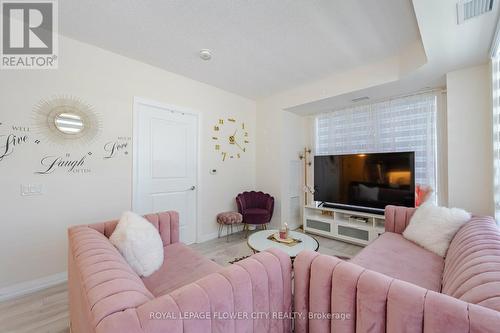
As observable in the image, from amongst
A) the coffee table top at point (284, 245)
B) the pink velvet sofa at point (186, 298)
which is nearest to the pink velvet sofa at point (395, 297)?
the pink velvet sofa at point (186, 298)

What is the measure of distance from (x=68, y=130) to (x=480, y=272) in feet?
11.3

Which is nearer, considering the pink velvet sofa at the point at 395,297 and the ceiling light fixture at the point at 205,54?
the pink velvet sofa at the point at 395,297

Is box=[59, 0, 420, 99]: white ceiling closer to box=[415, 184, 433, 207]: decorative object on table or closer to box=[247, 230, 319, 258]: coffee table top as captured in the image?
box=[415, 184, 433, 207]: decorative object on table

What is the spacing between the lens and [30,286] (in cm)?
212

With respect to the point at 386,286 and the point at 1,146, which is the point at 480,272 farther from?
the point at 1,146

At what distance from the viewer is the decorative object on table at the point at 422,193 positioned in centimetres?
292

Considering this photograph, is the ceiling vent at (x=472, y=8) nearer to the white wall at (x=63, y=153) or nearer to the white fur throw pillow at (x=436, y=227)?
the white fur throw pillow at (x=436, y=227)

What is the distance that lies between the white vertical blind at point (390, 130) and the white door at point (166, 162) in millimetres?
2457

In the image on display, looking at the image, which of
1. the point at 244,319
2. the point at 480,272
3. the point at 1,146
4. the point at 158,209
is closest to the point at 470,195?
the point at 480,272

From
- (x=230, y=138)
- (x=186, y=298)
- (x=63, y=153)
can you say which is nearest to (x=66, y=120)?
(x=63, y=153)

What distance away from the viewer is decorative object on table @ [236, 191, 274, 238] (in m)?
3.59

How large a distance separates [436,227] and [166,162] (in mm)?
3241

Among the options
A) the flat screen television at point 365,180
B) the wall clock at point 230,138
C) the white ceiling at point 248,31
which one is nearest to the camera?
the white ceiling at point 248,31

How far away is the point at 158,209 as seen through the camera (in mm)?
3031
